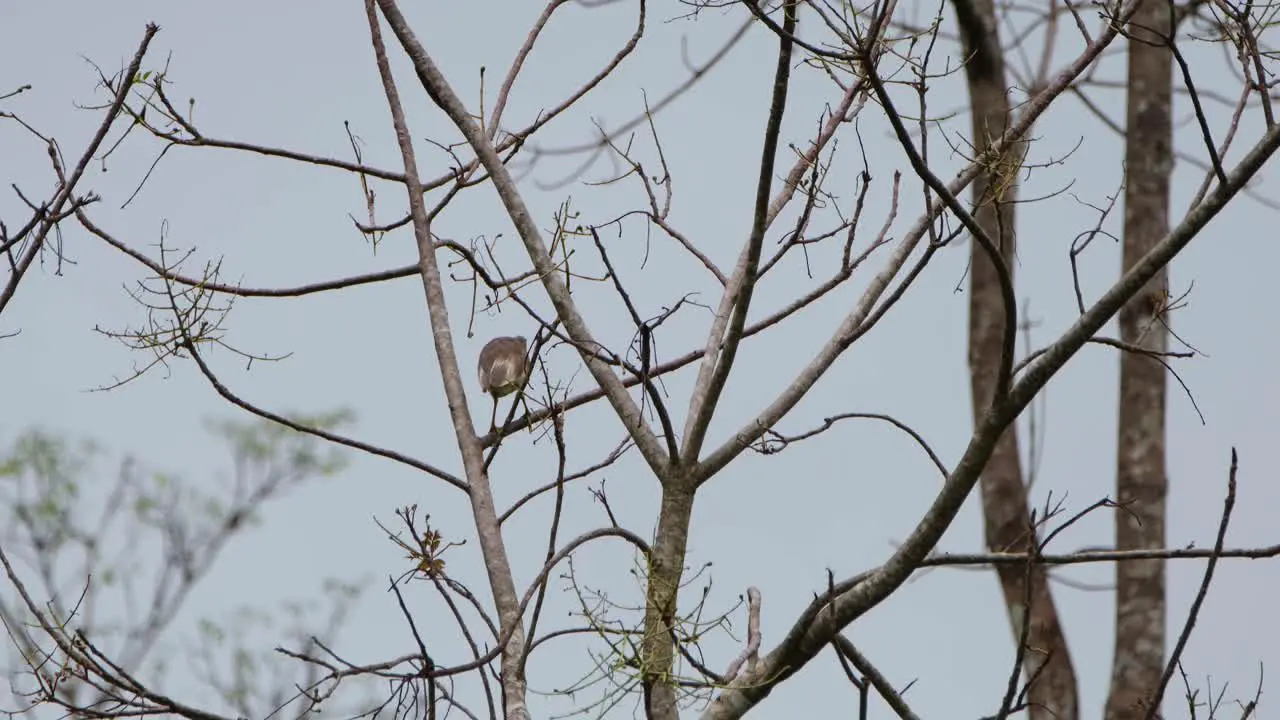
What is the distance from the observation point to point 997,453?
568 cm

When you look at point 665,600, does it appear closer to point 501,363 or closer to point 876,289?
point 876,289

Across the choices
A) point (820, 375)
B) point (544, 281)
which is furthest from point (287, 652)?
point (820, 375)

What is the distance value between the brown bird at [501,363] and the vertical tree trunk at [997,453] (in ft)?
6.11

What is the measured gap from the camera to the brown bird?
11.0 ft

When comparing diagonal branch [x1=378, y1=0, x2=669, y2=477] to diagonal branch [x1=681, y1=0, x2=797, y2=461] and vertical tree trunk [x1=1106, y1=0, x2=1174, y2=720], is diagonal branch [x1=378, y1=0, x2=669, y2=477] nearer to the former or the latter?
diagonal branch [x1=681, y1=0, x2=797, y2=461]

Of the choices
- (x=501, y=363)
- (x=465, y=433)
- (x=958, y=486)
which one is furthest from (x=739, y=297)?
(x=501, y=363)

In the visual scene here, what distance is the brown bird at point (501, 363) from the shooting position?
3.36 m

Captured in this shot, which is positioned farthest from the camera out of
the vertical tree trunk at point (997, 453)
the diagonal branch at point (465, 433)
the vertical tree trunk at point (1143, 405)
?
the vertical tree trunk at point (997, 453)

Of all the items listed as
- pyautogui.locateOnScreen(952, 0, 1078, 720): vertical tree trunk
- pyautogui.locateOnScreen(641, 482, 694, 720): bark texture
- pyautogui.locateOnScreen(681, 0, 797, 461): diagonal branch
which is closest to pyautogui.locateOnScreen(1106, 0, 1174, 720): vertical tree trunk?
pyautogui.locateOnScreen(952, 0, 1078, 720): vertical tree trunk

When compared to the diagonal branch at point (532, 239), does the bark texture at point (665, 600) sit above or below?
below

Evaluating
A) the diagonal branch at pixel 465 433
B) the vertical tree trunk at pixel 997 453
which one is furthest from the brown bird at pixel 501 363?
the vertical tree trunk at pixel 997 453

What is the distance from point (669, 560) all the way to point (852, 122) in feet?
3.52

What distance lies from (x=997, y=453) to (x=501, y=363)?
2772 mm

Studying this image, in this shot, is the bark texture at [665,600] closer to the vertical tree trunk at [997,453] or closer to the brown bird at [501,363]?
the brown bird at [501,363]
